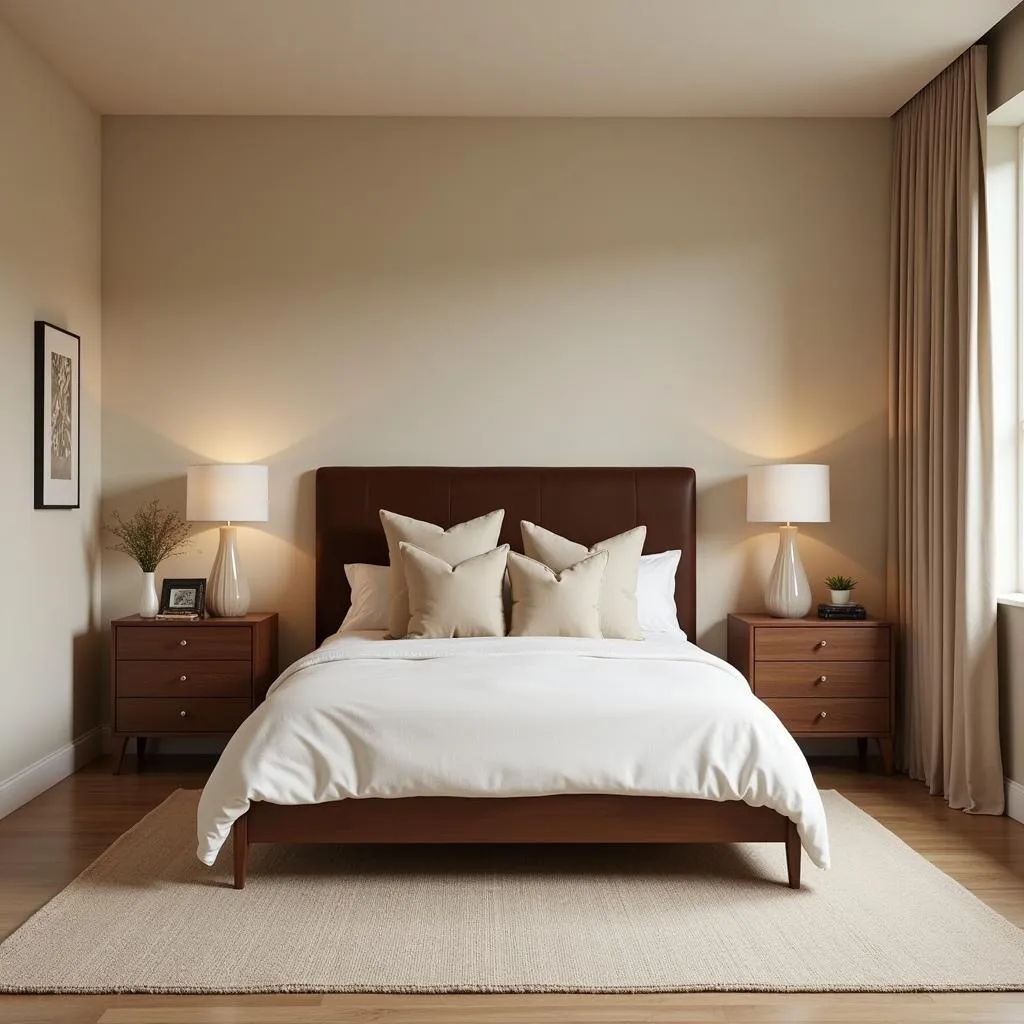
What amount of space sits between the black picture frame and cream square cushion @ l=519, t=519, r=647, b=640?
6.45 feet

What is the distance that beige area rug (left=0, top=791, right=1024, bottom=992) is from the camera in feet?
8.54

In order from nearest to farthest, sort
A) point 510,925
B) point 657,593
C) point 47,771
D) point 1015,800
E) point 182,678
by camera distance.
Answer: point 510,925, point 1015,800, point 47,771, point 182,678, point 657,593

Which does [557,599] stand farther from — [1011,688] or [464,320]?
[1011,688]

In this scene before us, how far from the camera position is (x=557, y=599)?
414 centimetres

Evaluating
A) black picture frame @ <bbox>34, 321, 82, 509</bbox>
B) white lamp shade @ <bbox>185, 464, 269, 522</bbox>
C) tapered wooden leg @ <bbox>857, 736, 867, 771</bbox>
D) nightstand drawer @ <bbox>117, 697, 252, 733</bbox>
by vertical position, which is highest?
black picture frame @ <bbox>34, 321, 82, 509</bbox>

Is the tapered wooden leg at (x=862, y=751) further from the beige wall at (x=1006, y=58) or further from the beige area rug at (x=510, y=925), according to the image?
the beige wall at (x=1006, y=58)

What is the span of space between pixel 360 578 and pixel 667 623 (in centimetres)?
137

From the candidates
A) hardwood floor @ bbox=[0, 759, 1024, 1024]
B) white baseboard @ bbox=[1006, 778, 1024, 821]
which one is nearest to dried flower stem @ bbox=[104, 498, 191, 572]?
hardwood floor @ bbox=[0, 759, 1024, 1024]

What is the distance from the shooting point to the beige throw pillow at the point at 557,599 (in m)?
4.13

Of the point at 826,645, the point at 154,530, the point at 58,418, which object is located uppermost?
the point at 58,418

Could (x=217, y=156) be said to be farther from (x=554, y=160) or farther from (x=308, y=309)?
(x=554, y=160)

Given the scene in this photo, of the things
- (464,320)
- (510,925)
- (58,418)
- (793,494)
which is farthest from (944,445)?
(58,418)

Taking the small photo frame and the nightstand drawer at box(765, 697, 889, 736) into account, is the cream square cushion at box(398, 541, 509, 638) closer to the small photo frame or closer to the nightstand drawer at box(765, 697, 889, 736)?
the small photo frame

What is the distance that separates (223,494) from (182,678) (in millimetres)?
810
